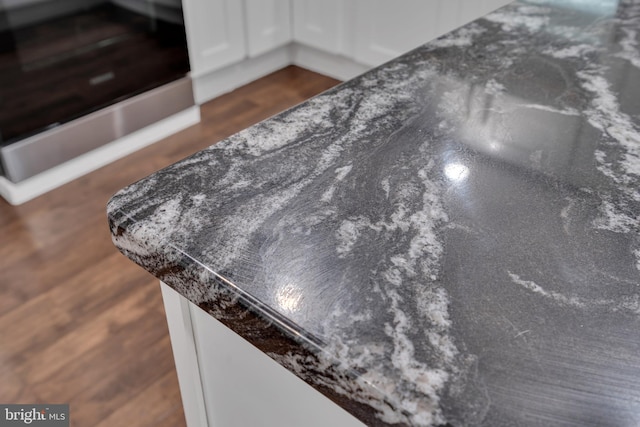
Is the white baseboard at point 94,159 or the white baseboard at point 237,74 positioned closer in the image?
the white baseboard at point 94,159

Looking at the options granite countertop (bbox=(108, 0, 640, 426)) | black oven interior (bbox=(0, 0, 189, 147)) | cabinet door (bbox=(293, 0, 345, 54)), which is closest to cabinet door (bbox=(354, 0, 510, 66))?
cabinet door (bbox=(293, 0, 345, 54))

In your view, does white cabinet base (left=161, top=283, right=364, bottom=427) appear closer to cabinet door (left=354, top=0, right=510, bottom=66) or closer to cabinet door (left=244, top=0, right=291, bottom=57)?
cabinet door (left=354, top=0, right=510, bottom=66)

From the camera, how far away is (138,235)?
1.87ft

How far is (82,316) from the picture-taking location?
161cm

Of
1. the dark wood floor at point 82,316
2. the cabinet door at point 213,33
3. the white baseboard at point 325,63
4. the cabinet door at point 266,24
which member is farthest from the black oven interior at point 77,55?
the white baseboard at point 325,63

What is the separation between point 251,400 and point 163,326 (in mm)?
1006

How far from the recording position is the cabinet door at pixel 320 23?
2.55 metres

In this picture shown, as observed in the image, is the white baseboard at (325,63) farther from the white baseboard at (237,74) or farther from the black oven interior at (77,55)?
the black oven interior at (77,55)

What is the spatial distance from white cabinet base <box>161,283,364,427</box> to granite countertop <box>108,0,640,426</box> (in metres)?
0.08

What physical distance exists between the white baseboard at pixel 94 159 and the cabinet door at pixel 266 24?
1.32 feet

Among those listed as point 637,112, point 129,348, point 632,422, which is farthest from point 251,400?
point 129,348

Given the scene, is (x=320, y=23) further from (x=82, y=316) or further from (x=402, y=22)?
(x=82, y=316)

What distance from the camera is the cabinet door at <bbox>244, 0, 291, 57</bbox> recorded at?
2.55 metres

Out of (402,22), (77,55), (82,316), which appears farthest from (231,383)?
(402,22)
